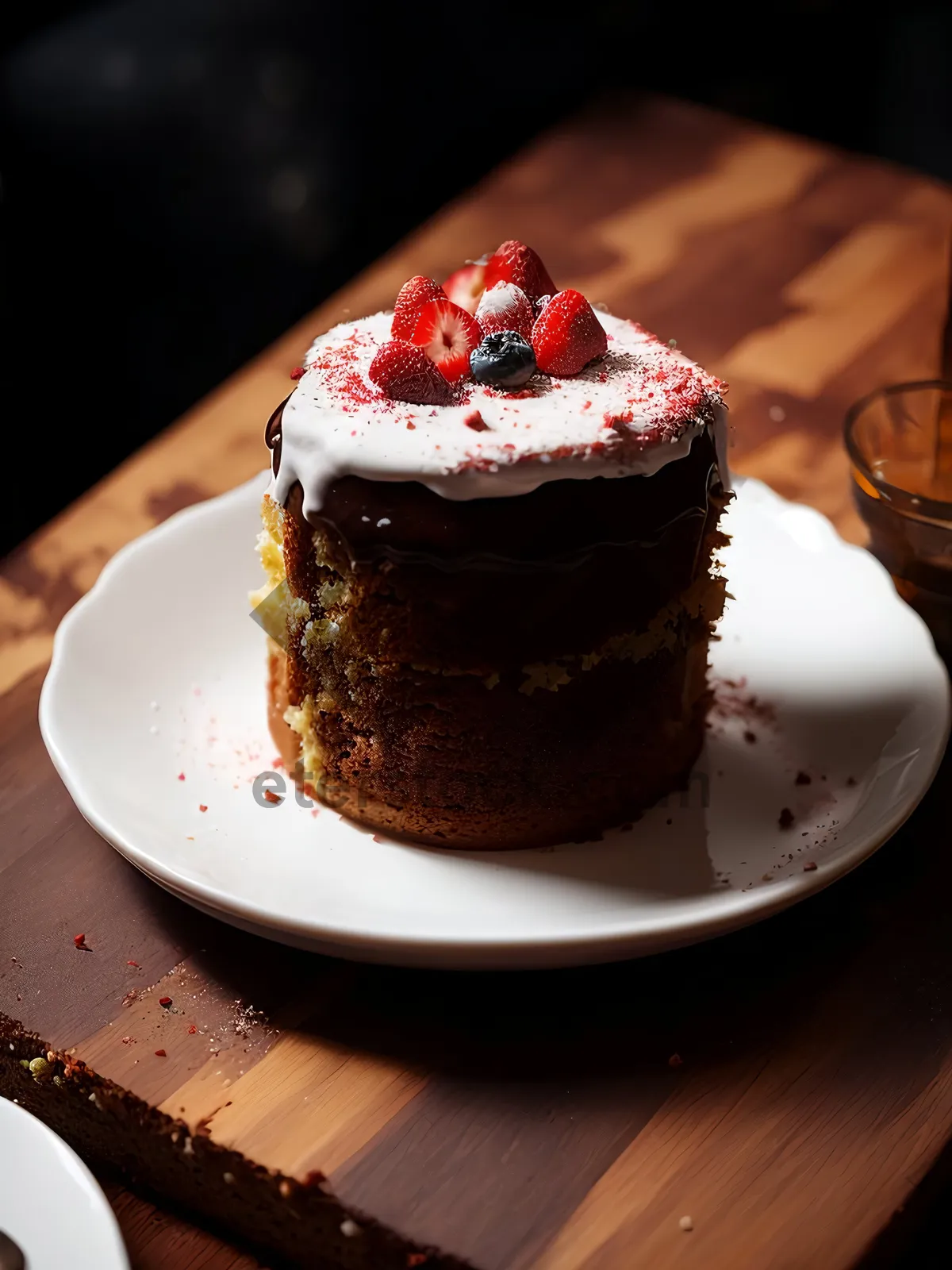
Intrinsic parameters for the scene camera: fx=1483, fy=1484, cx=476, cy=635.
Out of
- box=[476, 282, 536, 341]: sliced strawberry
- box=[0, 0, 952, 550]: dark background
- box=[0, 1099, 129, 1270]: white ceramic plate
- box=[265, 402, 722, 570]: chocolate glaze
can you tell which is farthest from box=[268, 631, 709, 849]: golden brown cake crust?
box=[0, 0, 952, 550]: dark background

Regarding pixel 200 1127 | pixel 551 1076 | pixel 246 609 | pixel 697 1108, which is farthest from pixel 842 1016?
pixel 246 609

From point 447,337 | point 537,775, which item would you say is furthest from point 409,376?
point 537,775

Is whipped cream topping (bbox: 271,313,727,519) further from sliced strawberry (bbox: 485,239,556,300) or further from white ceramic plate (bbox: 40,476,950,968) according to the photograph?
white ceramic plate (bbox: 40,476,950,968)

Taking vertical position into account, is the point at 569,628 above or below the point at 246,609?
above

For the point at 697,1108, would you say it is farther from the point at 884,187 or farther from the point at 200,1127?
the point at 884,187

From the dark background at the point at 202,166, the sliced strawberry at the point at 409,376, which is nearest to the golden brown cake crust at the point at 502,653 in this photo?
the sliced strawberry at the point at 409,376

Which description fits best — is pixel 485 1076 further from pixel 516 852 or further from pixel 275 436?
pixel 275 436
